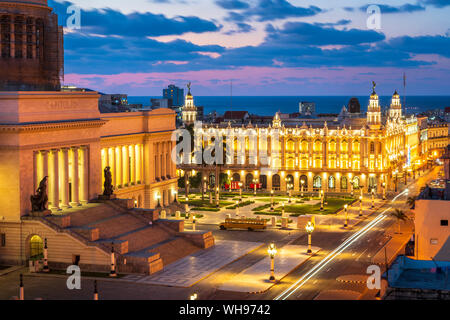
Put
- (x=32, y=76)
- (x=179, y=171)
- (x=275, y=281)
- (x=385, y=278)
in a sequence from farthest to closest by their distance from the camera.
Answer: (x=179, y=171) < (x=32, y=76) < (x=275, y=281) < (x=385, y=278)

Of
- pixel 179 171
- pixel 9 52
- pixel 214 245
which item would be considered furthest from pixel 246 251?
pixel 179 171

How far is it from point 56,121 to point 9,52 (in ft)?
36.9

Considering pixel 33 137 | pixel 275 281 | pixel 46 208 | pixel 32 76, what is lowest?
pixel 275 281

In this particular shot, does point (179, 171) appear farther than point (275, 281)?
Yes

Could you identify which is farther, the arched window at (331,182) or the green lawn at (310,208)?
the arched window at (331,182)

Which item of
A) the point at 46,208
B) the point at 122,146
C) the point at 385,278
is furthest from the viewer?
the point at 122,146

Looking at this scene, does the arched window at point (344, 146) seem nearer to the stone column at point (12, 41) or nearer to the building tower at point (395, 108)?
the building tower at point (395, 108)

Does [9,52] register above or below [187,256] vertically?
above

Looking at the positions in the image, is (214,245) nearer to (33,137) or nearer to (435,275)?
(33,137)

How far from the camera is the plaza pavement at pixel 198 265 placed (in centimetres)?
6488

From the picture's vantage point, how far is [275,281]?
64.6 m

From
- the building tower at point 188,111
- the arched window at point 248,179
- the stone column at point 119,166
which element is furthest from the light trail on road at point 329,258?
the building tower at point 188,111

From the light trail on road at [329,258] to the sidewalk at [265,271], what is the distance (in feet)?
5.78
